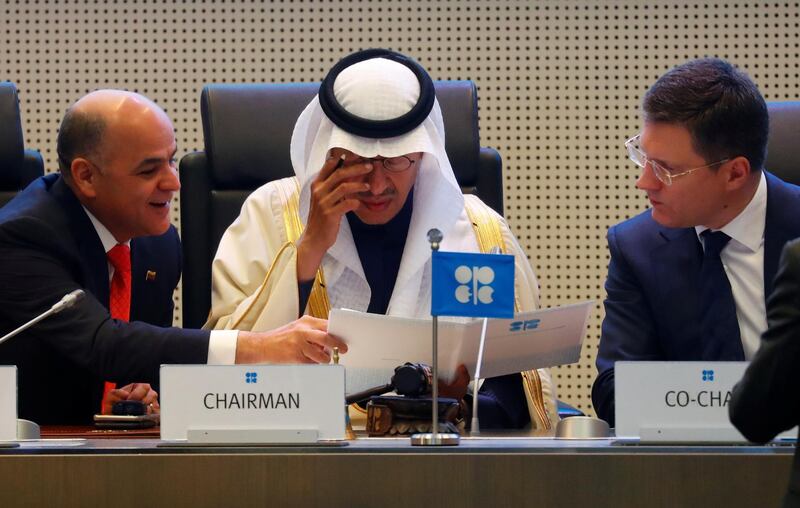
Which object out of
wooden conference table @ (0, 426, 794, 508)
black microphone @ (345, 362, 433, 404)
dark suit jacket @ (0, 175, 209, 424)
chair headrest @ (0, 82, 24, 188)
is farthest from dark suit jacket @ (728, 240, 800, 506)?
chair headrest @ (0, 82, 24, 188)

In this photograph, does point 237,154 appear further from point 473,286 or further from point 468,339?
point 473,286

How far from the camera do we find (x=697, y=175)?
2.53m

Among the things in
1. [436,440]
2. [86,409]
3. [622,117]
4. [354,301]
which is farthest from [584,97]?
[436,440]

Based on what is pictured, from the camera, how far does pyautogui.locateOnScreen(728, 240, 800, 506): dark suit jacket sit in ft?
3.73

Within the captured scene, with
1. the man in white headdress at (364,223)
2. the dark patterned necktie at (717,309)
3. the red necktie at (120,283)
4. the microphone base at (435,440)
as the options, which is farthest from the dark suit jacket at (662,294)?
the red necktie at (120,283)

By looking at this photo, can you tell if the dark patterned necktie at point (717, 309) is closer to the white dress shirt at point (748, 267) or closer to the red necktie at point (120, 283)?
the white dress shirt at point (748, 267)

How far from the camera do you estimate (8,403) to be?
1.78 metres

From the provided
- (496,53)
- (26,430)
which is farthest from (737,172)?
(496,53)

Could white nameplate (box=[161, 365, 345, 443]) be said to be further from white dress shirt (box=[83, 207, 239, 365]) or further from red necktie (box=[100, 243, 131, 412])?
red necktie (box=[100, 243, 131, 412])

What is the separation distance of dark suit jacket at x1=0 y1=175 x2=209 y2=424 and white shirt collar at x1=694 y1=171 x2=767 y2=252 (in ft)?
3.69

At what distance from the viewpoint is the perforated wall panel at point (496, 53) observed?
4223 mm

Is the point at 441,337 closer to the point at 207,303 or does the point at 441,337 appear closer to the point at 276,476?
the point at 276,476

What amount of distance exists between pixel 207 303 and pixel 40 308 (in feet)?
1.71

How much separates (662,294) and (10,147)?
1595 mm
